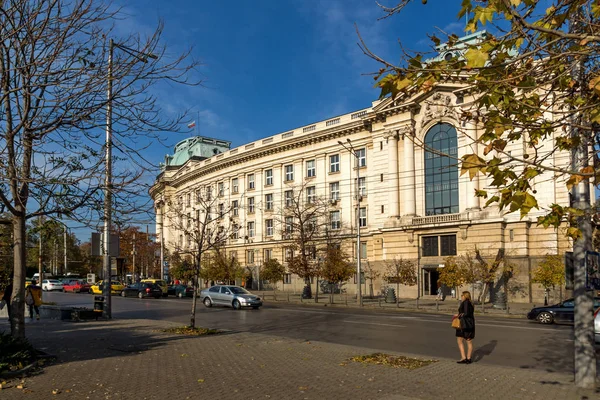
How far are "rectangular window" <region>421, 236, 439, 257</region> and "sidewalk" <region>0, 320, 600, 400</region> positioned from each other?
2989cm

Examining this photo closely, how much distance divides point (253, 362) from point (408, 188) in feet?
→ 113

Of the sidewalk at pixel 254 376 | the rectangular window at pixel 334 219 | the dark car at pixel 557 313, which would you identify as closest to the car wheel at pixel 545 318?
the dark car at pixel 557 313

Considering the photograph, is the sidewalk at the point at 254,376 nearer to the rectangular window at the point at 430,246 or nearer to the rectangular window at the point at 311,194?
the rectangular window at the point at 430,246

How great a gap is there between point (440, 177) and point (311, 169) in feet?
51.9

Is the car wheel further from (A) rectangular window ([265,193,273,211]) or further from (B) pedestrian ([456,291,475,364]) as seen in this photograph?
(A) rectangular window ([265,193,273,211])

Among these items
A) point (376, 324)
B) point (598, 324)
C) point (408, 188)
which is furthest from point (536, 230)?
point (598, 324)

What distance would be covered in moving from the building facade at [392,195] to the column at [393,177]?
3.3 inches

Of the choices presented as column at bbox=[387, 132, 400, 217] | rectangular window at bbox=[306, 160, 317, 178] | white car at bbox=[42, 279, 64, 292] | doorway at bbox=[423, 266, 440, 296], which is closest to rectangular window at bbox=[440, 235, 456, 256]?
doorway at bbox=[423, 266, 440, 296]

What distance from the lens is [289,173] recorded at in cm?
5759

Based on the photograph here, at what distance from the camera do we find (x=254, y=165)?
202 feet

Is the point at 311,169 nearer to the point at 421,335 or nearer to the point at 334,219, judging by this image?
the point at 334,219

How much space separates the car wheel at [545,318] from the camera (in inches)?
920

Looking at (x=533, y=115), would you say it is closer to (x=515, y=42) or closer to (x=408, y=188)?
(x=515, y=42)

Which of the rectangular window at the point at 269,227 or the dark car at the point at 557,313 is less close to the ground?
the rectangular window at the point at 269,227
